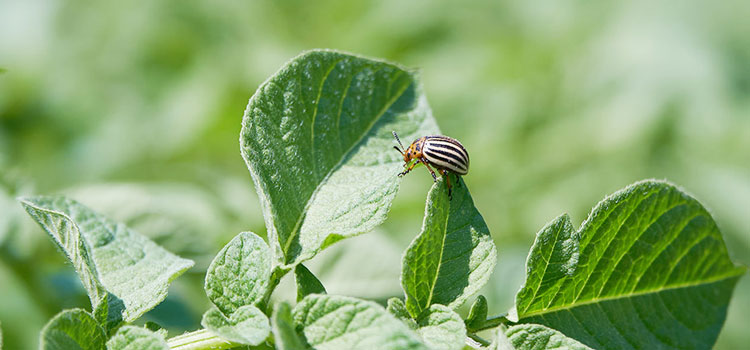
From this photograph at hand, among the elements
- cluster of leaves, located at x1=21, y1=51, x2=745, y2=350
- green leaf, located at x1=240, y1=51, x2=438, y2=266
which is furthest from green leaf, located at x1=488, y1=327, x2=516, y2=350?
green leaf, located at x1=240, y1=51, x2=438, y2=266

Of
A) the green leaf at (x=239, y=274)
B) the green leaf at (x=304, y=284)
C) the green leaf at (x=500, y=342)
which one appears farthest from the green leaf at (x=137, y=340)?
the green leaf at (x=500, y=342)

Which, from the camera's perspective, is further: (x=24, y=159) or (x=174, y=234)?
(x=24, y=159)

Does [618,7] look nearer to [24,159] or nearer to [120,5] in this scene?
[120,5]

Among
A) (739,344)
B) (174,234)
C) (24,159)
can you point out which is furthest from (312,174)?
(739,344)

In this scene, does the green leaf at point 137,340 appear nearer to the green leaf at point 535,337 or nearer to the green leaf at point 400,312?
the green leaf at point 400,312

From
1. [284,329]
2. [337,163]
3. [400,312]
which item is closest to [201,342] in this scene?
[284,329]

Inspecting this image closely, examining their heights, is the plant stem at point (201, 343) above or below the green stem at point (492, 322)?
below
